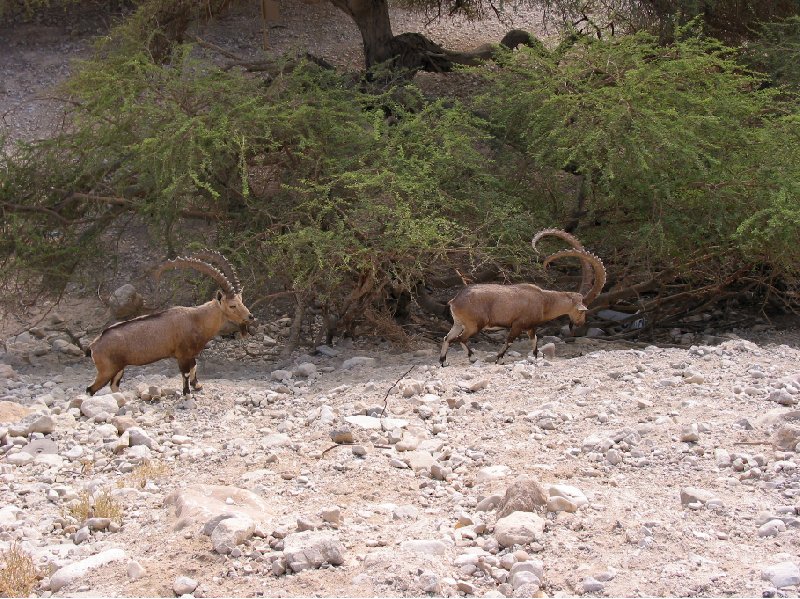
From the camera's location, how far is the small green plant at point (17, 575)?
17.0ft

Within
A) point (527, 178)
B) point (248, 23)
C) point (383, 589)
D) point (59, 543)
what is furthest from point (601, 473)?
point (248, 23)

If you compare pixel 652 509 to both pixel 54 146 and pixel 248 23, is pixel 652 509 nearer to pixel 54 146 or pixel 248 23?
pixel 54 146

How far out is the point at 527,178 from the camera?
12.6 m

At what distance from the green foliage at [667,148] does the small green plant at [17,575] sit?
23.8 feet

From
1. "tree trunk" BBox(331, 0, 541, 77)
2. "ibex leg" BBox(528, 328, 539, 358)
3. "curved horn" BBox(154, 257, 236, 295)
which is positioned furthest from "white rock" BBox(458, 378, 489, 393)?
"tree trunk" BBox(331, 0, 541, 77)

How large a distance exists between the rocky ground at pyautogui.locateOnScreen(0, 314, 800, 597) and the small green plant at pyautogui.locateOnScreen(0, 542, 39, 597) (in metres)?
0.09

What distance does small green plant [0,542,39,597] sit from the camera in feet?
17.0

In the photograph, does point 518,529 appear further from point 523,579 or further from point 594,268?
point 594,268

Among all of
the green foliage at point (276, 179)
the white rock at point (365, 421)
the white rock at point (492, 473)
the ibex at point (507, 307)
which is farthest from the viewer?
the green foliage at point (276, 179)

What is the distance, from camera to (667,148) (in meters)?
11.1

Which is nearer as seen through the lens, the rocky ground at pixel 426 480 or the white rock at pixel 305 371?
the rocky ground at pixel 426 480

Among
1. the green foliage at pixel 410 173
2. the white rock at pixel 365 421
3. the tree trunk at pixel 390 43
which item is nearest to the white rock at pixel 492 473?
the white rock at pixel 365 421

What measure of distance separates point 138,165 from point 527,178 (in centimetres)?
465

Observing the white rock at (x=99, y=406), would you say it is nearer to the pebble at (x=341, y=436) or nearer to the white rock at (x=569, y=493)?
the pebble at (x=341, y=436)
